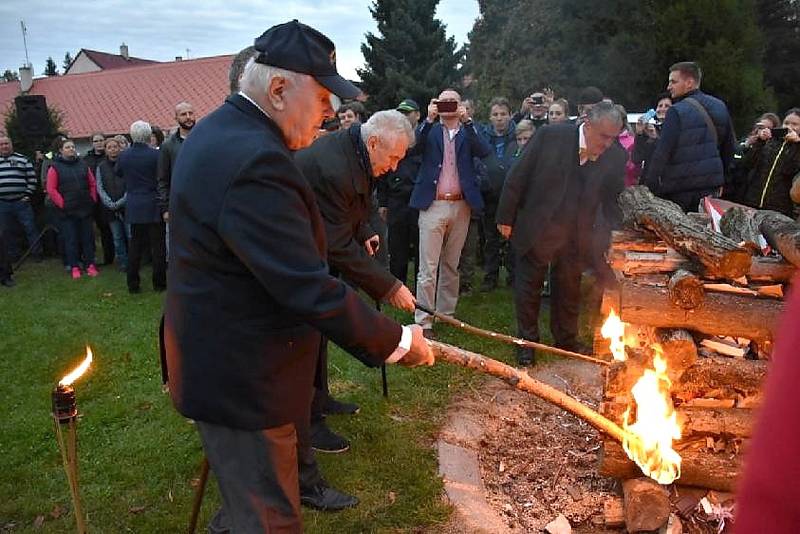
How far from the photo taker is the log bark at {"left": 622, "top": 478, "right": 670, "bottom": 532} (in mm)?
3594

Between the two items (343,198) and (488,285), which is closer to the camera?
(343,198)

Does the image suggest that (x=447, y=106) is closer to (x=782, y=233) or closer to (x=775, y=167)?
(x=782, y=233)

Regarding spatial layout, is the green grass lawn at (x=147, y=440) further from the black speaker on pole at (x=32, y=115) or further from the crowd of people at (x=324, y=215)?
the black speaker on pole at (x=32, y=115)

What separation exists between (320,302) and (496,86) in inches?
903

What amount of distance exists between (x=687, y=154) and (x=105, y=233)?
30.6 feet

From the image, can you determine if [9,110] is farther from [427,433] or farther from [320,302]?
[320,302]

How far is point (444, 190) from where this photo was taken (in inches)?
269

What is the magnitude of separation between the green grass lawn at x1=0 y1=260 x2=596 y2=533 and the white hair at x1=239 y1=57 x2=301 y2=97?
7.91 feet

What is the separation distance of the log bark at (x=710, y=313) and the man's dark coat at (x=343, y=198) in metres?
1.51

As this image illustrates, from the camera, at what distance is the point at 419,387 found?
544cm

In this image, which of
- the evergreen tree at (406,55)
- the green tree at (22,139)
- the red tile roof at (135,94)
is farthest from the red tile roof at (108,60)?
the green tree at (22,139)

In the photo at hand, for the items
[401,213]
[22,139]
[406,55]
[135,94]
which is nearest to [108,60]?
[135,94]

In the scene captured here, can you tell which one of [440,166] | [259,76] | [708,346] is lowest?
[708,346]

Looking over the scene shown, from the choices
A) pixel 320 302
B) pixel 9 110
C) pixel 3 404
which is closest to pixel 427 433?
pixel 320 302
